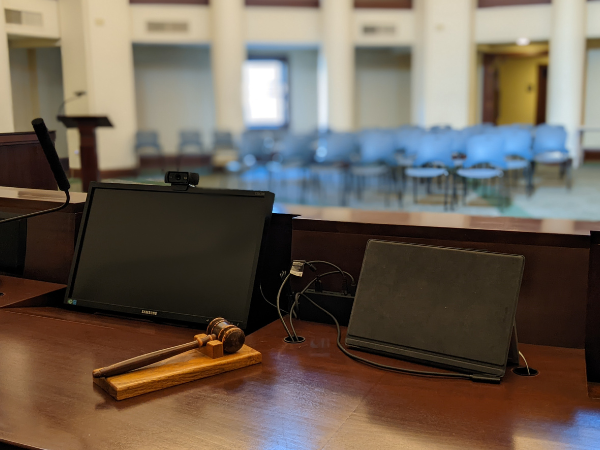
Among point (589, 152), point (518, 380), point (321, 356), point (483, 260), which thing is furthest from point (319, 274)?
point (589, 152)

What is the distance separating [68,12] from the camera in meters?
11.1

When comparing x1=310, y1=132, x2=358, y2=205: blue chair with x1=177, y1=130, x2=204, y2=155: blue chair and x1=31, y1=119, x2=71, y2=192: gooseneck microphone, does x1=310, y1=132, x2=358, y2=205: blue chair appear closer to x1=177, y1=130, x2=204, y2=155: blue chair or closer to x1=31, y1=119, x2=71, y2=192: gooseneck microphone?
x1=177, y1=130, x2=204, y2=155: blue chair

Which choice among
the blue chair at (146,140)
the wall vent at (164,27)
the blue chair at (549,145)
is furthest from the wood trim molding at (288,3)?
the blue chair at (549,145)

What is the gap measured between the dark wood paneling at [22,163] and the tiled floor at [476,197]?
4064 millimetres

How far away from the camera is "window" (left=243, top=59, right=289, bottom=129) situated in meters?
14.0

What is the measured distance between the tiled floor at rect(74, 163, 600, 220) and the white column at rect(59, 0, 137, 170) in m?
1.95

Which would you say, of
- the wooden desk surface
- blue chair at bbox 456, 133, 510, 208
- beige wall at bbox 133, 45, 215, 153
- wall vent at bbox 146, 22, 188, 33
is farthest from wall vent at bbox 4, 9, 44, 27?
the wooden desk surface

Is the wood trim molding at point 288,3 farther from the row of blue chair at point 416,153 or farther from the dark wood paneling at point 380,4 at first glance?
the row of blue chair at point 416,153

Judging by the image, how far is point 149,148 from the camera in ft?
41.9

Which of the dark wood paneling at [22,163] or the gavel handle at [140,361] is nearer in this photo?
the gavel handle at [140,361]

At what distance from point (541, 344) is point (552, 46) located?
1216 centimetres

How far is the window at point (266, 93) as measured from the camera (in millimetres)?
13961

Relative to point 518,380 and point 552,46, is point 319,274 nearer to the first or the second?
point 518,380

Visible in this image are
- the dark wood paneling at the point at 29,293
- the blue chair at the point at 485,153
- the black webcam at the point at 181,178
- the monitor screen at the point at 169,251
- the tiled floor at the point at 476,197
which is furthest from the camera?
the blue chair at the point at 485,153
